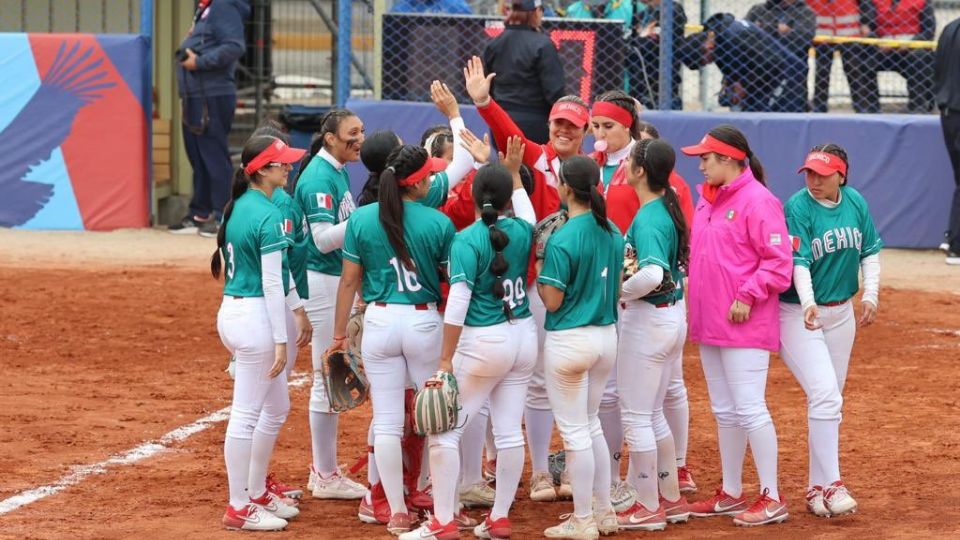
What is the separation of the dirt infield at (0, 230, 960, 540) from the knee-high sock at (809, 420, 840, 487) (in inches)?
8.4

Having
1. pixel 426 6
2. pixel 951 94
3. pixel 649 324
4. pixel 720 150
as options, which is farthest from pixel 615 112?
pixel 426 6

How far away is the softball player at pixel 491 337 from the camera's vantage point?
6.18 meters

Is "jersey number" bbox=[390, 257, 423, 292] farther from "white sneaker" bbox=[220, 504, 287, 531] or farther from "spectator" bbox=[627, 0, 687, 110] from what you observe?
"spectator" bbox=[627, 0, 687, 110]

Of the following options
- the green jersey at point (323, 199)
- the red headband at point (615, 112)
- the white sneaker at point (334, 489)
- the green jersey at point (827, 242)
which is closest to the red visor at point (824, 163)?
the green jersey at point (827, 242)

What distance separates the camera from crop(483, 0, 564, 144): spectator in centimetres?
1115

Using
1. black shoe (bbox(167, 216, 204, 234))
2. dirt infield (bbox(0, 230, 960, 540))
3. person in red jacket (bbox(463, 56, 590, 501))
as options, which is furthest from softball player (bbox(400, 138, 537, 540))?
black shoe (bbox(167, 216, 204, 234))

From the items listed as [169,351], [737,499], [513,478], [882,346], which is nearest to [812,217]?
[737,499]

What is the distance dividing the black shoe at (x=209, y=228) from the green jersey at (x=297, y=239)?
7910 mm

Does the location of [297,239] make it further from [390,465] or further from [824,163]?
[824,163]

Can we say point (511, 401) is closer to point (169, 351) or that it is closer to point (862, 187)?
point (169, 351)

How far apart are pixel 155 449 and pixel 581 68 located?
688 cm

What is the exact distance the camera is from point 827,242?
6.84 meters

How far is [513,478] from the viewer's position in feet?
21.1

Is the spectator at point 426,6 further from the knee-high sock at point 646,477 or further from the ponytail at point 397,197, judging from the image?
the knee-high sock at point 646,477
